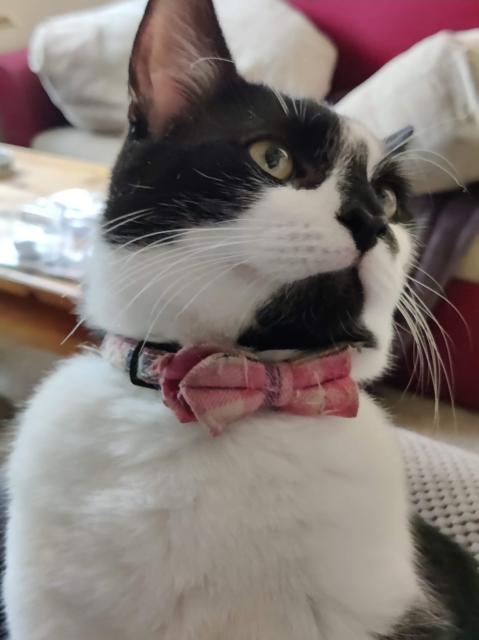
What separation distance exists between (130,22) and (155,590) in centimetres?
278

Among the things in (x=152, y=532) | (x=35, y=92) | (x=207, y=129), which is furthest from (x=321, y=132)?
(x=35, y=92)

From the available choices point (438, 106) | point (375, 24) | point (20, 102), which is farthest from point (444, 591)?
point (20, 102)

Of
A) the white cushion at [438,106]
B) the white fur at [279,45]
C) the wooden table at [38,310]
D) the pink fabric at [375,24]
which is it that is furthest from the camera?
the white fur at [279,45]

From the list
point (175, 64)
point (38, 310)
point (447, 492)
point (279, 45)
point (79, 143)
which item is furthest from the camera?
point (79, 143)

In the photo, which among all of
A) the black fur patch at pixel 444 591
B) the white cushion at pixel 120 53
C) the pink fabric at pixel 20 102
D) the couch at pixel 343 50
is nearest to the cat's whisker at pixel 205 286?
the black fur patch at pixel 444 591

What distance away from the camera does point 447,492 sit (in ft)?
3.08

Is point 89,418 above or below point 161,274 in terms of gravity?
below

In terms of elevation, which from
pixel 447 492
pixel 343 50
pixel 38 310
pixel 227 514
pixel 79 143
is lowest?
pixel 79 143

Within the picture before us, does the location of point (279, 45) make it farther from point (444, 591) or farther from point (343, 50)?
point (444, 591)

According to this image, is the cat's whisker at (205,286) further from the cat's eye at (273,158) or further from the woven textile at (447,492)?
the woven textile at (447,492)

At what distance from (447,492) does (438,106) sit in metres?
1.09

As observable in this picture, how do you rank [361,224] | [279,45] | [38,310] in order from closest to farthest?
1. [361,224]
2. [38,310]
3. [279,45]

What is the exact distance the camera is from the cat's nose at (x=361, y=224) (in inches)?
22.8

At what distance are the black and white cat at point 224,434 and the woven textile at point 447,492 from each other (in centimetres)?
22
